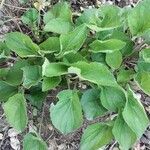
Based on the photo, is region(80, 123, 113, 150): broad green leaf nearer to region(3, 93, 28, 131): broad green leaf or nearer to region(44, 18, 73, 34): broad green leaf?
region(3, 93, 28, 131): broad green leaf

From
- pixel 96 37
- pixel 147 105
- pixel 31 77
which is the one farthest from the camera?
pixel 147 105

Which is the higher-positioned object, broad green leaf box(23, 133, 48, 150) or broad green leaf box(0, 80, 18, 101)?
broad green leaf box(0, 80, 18, 101)

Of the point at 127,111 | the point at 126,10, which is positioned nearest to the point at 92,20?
the point at 126,10

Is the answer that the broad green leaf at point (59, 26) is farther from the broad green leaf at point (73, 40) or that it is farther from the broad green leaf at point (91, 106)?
the broad green leaf at point (91, 106)

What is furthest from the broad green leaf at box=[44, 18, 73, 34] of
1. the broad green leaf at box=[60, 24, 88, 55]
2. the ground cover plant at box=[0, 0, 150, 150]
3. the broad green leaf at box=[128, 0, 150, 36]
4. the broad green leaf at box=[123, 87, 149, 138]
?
the broad green leaf at box=[123, 87, 149, 138]

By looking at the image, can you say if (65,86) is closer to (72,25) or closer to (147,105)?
(72,25)
